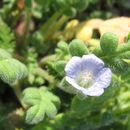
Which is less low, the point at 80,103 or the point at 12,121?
the point at 80,103

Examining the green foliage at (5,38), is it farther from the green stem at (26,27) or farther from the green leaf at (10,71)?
the green leaf at (10,71)

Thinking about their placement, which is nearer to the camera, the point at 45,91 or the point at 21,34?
the point at 45,91

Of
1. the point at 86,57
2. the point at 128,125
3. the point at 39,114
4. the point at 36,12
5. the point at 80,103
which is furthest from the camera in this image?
the point at 36,12

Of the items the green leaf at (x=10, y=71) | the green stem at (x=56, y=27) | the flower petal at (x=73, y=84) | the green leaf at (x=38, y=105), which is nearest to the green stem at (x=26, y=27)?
the green stem at (x=56, y=27)

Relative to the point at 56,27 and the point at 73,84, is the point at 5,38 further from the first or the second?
the point at 73,84

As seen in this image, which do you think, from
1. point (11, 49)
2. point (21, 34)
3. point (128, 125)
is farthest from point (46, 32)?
point (128, 125)

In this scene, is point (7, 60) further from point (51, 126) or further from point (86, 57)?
point (51, 126)
